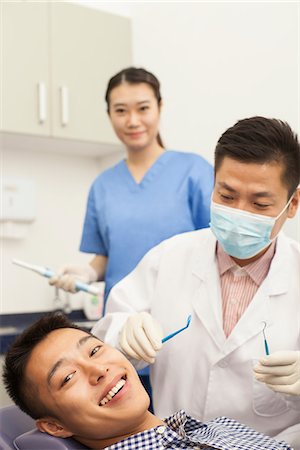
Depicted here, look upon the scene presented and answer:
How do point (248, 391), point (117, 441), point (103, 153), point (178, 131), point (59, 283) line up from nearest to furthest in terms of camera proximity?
point (117, 441) → point (248, 391) → point (59, 283) → point (178, 131) → point (103, 153)

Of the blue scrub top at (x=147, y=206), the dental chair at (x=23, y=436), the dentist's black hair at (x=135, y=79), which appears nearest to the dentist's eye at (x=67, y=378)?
the dental chair at (x=23, y=436)

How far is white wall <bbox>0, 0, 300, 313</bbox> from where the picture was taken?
6.65ft

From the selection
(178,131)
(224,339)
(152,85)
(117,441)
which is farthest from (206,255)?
(178,131)

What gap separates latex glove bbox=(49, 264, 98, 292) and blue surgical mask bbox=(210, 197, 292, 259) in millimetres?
684

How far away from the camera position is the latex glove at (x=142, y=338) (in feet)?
4.63

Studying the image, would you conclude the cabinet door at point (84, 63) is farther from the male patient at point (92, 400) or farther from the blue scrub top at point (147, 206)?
the male patient at point (92, 400)

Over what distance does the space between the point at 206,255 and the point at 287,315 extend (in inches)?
10.7

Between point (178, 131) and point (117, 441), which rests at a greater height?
point (178, 131)

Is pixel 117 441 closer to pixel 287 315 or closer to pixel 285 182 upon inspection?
pixel 287 315

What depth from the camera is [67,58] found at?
281 cm

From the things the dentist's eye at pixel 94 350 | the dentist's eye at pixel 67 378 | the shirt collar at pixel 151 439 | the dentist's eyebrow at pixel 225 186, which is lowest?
the shirt collar at pixel 151 439

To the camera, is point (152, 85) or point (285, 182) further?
point (152, 85)

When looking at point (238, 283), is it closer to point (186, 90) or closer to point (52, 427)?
point (52, 427)

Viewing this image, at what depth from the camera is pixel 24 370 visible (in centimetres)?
133
